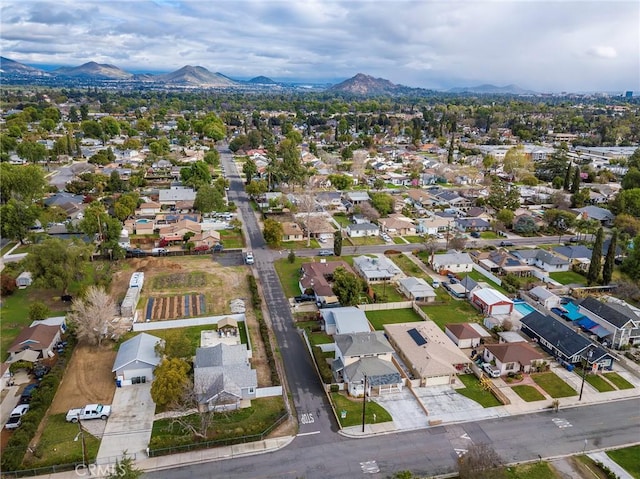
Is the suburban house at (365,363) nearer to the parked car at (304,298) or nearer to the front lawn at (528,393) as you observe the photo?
the front lawn at (528,393)

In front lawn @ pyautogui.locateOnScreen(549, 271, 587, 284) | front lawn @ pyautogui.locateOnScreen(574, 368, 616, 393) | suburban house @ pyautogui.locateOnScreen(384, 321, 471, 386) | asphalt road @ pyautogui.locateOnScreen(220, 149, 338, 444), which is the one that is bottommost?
asphalt road @ pyautogui.locateOnScreen(220, 149, 338, 444)

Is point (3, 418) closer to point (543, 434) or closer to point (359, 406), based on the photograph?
point (359, 406)

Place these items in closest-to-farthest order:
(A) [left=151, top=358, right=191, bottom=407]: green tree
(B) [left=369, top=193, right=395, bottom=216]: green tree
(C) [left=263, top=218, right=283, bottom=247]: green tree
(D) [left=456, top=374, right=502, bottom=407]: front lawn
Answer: (A) [left=151, top=358, right=191, bottom=407]: green tree
(D) [left=456, top=374, right=502, bottom=407]: front lawn
(C) [left=263, top=218, right=283, bottom=247]: green tree
(B) [left=369, top=193, right=395, bottom=216]: green tree

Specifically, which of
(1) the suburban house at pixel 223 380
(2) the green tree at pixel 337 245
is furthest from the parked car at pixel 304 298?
(2) the green tree at pixel 337 245

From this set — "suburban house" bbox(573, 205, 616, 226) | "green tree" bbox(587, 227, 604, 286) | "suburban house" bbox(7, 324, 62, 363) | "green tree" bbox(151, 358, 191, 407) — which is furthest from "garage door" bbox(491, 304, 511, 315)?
"suburban house" bbox(7, 324, 62, 363)

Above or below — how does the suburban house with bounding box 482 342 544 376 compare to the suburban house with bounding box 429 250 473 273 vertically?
below

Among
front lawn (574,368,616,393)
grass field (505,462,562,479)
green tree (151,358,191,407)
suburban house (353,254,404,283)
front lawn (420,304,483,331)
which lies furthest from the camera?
suburban house (353,254,404,283)

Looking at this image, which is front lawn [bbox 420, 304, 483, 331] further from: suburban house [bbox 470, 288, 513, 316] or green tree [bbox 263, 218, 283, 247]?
green tree [bbox 263, 218, 283, 247]
